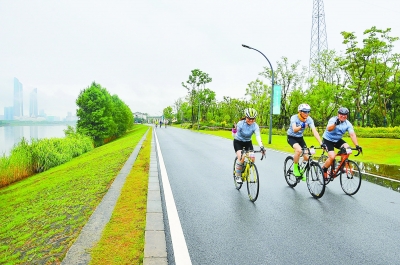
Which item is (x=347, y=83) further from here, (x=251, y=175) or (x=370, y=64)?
(x=251, y=175)

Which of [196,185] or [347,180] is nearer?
[347,180]

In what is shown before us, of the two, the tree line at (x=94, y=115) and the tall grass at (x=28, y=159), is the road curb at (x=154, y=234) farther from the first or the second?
the tree line at (x=94, y=115)

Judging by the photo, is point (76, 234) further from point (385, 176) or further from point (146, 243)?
point (385, 176)

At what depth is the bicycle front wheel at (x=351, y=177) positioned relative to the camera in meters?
6.27

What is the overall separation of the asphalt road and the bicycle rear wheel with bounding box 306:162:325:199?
159 mm

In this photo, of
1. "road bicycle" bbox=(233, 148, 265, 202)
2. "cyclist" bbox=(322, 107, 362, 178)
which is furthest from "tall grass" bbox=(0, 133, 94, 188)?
"cyclist" bbox=(322, 107, 362, 178)

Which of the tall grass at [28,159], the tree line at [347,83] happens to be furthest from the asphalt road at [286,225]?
the tree line at [347,83]

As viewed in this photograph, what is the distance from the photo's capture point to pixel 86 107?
43.7m

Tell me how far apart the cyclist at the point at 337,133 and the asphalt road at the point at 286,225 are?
0.91 metres

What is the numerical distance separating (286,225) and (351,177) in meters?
2.85

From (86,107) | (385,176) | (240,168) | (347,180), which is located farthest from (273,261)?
(86,107)

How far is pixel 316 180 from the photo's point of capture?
20.3ft

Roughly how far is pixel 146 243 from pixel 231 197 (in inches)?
114

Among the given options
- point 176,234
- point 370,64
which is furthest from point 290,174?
point 370,64
